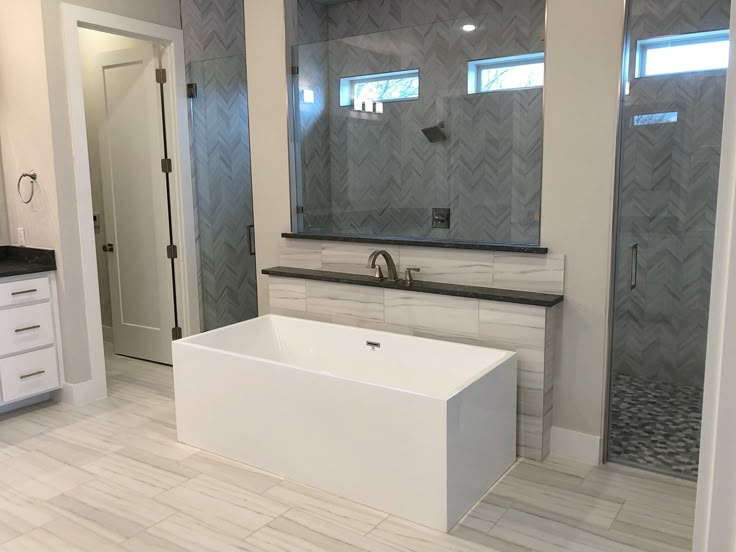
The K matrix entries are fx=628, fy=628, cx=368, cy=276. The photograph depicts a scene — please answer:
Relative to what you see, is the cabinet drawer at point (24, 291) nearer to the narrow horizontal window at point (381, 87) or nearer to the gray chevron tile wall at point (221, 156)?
the gray chevron tile wall at point (221, 156)

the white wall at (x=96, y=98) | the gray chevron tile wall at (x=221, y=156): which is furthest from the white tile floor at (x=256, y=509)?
the white wall at (x=96, y=98)

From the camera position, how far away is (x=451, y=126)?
3.58 metres

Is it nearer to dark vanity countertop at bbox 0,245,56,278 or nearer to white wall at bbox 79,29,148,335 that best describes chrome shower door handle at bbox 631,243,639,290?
dark vanity countertop at bbox 0,245,56,278

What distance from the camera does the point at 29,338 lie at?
370cm

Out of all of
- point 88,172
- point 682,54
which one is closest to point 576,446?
point 682,54

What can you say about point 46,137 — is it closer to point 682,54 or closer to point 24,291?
point 24,291

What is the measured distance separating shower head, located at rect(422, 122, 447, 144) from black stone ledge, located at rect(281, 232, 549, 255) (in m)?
0.61

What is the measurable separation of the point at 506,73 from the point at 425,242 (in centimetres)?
97

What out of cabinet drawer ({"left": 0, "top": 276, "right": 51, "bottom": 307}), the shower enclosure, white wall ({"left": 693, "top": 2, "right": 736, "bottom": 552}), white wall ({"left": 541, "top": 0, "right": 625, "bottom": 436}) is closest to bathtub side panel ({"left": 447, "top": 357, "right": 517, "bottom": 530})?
white wall ({"left": 541, "top": 0, "right": 625, "bottom": 436})

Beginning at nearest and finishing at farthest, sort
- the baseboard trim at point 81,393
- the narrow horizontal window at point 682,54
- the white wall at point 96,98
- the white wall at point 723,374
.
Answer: the white wall at point 723,374, the narrow horizontal window at point 682,54, the baseboard trim at point 81,393, the white wall at point 96,98

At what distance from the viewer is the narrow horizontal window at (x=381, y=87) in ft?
12.1

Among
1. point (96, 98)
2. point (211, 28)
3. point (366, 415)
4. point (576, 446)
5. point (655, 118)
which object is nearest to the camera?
point (366, 415)

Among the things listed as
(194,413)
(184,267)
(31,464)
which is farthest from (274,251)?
(31,464)

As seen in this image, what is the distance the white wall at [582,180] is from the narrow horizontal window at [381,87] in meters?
0.98
